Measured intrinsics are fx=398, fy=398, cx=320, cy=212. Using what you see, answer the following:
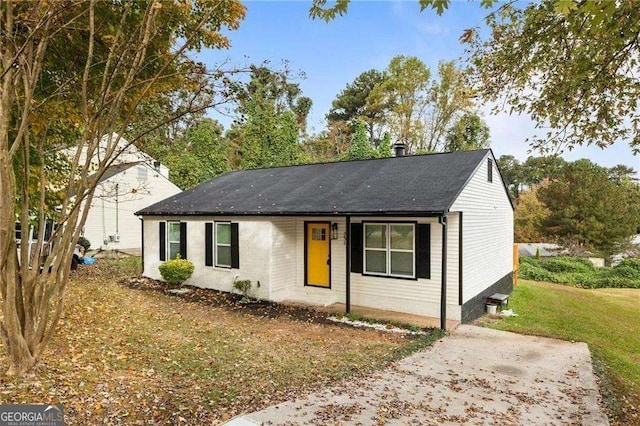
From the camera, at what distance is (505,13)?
4957 mm

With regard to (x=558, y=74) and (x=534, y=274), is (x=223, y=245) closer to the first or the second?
(x=558, y=74)

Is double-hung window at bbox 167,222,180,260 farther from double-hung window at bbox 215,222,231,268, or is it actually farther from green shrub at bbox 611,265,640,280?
green shrub at bbox 611,265,640,280

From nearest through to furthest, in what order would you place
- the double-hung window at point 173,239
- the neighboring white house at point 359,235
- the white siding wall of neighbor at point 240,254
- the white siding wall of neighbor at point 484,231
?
the neighboring white house at point 359,235, the white siding wall of neighbor at point 484,231, the white siding wall of neighbor at point 240,254, the double-hung window at point 173,239

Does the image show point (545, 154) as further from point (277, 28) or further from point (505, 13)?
point (277, 28)

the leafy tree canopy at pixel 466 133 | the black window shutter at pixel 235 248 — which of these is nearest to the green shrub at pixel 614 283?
the leafy tree canopy at pixel 466 133

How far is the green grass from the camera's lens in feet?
18.4

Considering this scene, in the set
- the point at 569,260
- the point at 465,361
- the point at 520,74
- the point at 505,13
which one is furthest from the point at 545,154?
the point at 569,260

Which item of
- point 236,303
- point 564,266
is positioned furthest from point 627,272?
point 236,303

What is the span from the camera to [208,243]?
11547 mm

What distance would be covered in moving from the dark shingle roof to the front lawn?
2674mm

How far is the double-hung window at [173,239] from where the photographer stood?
12445 millimetres

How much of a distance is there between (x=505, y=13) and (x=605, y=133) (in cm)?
240

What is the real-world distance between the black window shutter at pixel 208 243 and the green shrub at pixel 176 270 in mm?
603

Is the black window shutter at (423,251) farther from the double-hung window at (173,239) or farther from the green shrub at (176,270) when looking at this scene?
the double-hung window at (173,239)
